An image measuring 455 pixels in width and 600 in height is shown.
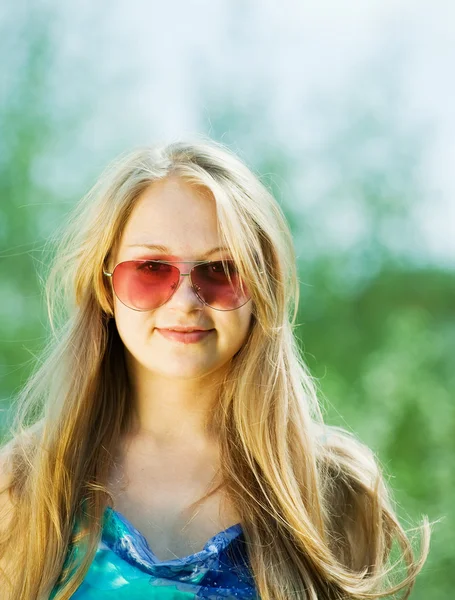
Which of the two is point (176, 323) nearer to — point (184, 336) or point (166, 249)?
point (184, 336)

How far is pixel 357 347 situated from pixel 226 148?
443 cm

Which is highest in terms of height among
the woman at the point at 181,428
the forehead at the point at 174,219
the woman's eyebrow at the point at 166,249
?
the forehead at the point at 174,219

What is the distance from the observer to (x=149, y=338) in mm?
1689

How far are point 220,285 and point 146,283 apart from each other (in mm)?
135

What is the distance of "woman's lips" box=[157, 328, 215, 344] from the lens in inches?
65.7

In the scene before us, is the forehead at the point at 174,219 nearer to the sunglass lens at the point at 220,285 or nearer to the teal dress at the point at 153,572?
the sunglass lens at the point at 220,285

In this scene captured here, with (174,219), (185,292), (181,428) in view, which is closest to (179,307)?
(185,292)

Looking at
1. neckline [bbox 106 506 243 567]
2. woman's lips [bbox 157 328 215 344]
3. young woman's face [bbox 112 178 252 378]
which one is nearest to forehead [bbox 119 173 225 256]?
young woman's face [bbox 112 178 252 378]

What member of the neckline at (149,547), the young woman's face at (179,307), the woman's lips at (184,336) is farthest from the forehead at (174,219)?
the neckline at (149,547)

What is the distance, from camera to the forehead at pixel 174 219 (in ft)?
5.49

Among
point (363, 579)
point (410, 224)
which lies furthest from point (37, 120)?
point (363, 579)

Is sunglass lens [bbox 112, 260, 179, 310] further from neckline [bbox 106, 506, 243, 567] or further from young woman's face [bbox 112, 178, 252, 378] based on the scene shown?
neckline [bbox 106, 506, 243, 567]

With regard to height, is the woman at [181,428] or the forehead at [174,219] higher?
the forehead at [174,219]

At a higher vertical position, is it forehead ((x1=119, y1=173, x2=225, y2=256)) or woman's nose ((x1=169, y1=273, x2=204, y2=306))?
forehead ((x1=119, y1=173, x2=225, y2=256))
